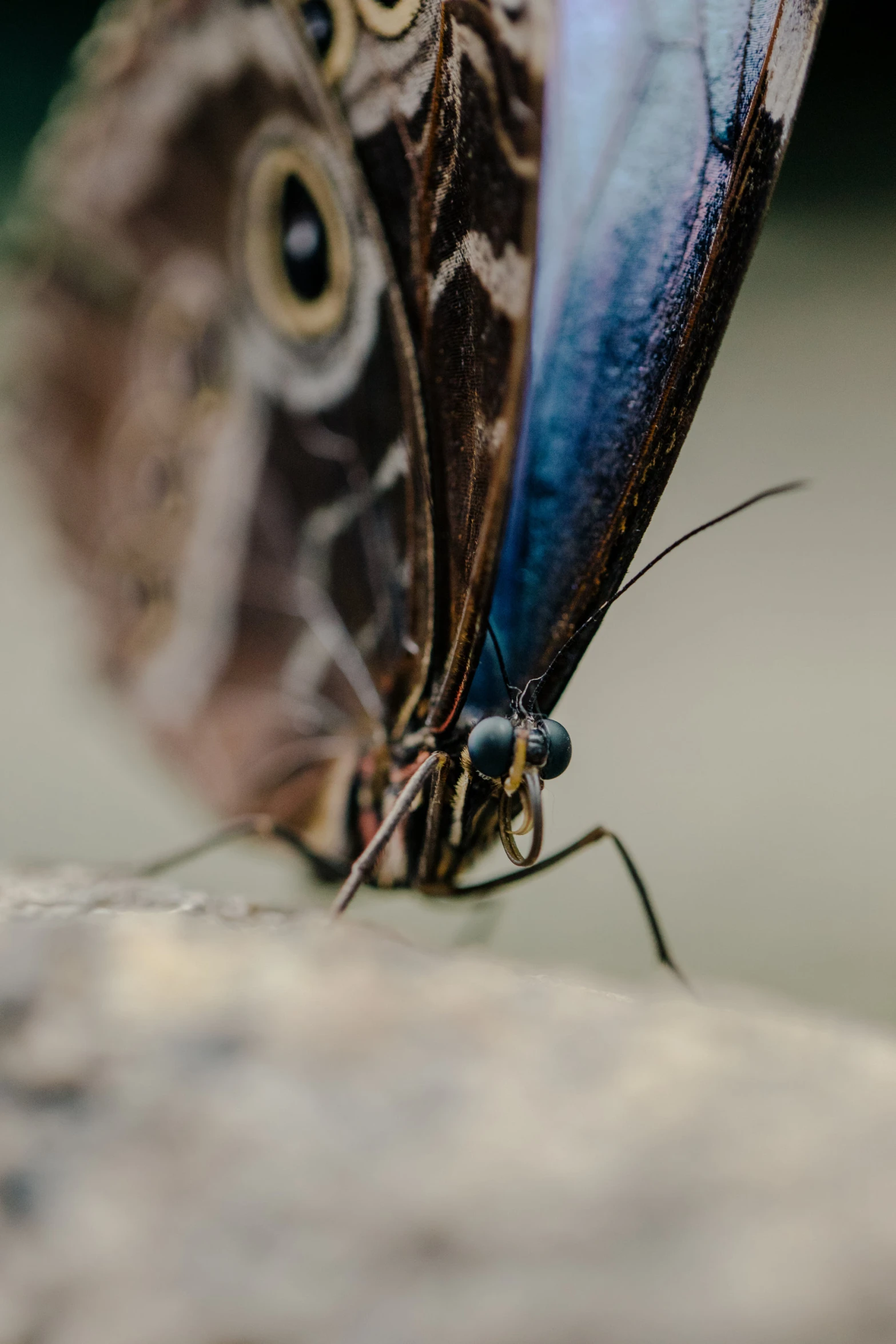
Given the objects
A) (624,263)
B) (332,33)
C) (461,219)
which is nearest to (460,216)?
(461,219)

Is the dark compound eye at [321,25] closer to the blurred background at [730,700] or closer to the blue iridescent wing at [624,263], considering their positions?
the blue iridescent wing at [624,263]

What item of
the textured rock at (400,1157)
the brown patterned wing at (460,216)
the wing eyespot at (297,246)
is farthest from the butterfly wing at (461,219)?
the textured rock at (400,1157)

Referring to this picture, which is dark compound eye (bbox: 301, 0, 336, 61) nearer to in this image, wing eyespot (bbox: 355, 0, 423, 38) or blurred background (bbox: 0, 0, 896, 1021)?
wing eyespot (bbox: 355, 0, 423, 38)

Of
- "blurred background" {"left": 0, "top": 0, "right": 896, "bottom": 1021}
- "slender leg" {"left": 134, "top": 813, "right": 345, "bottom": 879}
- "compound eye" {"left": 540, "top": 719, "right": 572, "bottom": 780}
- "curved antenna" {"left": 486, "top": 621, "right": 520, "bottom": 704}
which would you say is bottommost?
"blurred background" {"left": 0, "top": 0, "right": 896, "bottom": 1021}

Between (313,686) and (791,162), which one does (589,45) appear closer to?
(313,686)

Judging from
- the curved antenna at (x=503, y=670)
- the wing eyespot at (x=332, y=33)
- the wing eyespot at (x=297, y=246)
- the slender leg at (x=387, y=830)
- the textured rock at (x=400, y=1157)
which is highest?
the wing eyespot at (x=332, y=33)

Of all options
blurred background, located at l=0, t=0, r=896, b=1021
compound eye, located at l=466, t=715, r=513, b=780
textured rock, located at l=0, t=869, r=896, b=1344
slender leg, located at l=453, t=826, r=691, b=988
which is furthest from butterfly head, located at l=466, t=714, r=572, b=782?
blurred background, located at l=0, t=0, r=896, b=1021
